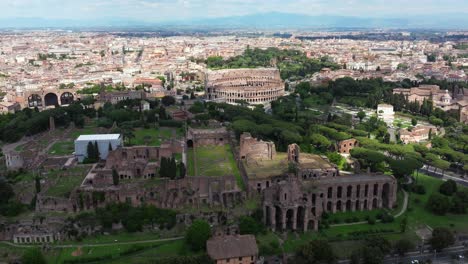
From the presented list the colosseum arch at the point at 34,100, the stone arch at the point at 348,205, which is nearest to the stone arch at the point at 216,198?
the stone arch at the point at 348,205

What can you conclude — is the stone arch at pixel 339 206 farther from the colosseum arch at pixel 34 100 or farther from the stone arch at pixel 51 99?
the colosseum arch at pixel 34 100

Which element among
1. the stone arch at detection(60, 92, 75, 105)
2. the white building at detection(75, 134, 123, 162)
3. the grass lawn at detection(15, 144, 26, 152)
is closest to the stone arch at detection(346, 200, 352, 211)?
the white building at detection(75, 134, 123, 162)

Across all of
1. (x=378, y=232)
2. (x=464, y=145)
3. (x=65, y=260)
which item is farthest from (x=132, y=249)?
(x=464, y=145)

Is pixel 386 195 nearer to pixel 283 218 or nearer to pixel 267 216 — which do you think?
pixel 283 218

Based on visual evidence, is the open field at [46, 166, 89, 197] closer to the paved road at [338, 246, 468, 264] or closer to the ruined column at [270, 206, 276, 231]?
the ruined column at [270, 206, 276, 231]

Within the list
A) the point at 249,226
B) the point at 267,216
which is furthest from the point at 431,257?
the point at 249,226

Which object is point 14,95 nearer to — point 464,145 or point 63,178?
point 63,178
